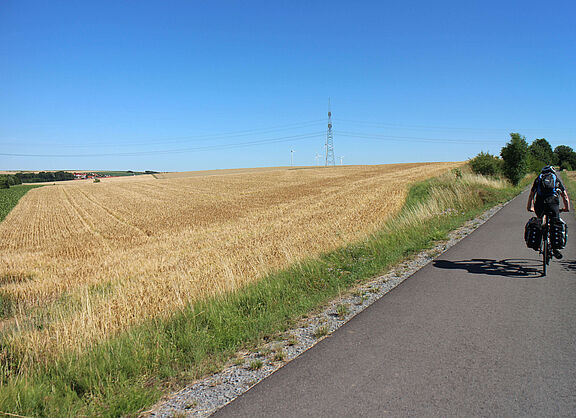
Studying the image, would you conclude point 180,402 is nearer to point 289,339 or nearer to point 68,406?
point 68,406

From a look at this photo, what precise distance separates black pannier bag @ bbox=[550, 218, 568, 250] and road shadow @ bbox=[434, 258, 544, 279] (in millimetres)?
625

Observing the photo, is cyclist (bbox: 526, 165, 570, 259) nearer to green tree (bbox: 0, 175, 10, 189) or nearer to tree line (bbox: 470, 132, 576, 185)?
tree line (bbox: 470, 132, 576, 185)

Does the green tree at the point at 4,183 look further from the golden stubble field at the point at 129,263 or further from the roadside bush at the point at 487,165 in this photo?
the roadside bush at the point at 487,165

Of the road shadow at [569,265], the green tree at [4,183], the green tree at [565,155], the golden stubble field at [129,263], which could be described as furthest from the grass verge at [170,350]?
the green tree at [565,155]

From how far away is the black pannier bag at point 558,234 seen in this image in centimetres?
713

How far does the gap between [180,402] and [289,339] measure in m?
1.61

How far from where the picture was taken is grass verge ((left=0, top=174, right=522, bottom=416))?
3588 mm

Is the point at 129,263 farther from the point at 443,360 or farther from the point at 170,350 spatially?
the point at 443,360

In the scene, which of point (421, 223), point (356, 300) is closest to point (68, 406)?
point (356, 300)

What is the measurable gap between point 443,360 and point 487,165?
122ft

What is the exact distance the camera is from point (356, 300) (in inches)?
239

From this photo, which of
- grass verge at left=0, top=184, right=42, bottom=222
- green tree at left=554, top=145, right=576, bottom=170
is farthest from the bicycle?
green tree at left=554, top=145, right=576, bottom=170

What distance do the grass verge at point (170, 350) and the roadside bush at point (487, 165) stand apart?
3267 centimetres

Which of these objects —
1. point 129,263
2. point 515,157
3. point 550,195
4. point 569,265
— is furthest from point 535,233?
point 515,157
